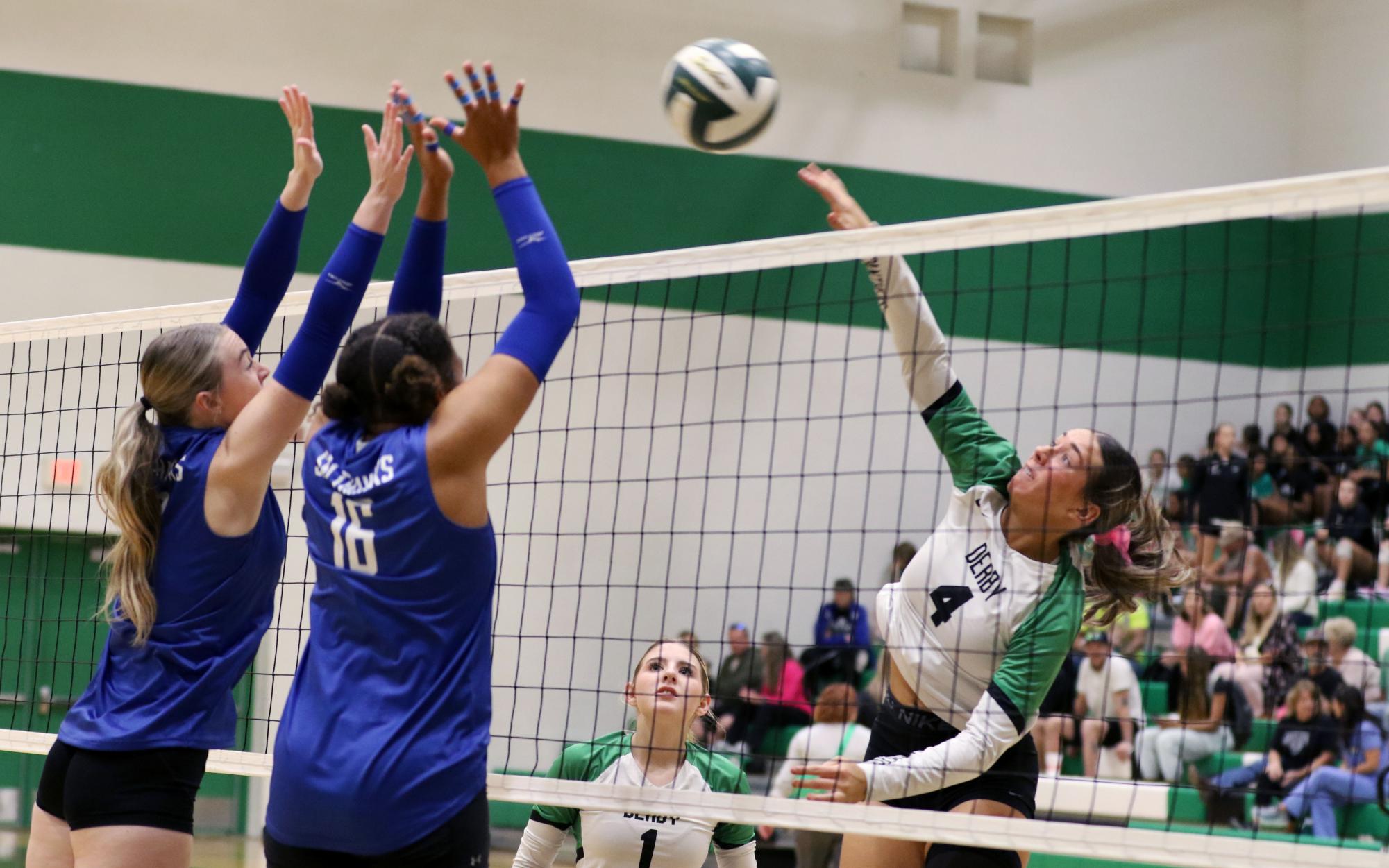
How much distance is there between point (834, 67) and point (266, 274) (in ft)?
36.8

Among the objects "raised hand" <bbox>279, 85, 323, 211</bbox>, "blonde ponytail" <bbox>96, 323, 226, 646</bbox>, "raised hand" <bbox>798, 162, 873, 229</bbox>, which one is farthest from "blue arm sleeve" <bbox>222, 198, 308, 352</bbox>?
"raised hand" <bbox>798, 162, 873, 229</bbox>

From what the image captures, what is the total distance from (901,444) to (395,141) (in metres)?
11.2

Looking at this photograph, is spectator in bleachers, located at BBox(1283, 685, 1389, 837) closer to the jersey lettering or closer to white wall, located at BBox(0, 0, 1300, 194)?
the jersey lettering

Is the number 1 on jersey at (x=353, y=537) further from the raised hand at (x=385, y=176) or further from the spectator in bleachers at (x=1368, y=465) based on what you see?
the spectator in bleachers at (x=1368, y=465)

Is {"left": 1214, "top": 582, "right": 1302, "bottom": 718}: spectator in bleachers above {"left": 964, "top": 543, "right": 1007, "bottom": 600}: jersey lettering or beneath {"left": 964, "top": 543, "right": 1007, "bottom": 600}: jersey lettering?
beneath

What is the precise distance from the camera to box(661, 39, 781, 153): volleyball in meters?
5.11

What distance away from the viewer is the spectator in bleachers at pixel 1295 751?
9.10m

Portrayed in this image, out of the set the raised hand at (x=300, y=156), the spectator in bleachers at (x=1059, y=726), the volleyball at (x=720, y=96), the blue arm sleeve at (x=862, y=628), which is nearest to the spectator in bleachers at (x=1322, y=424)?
the spectator in bleachers at (x=1059, y=726)

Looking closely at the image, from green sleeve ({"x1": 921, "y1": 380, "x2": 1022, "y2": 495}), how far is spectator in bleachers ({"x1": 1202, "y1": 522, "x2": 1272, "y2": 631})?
27.4 ft

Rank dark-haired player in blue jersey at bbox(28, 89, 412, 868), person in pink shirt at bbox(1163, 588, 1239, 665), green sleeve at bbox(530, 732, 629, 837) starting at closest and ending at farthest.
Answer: dark-haired player in blue jersey at bbox(28, 89, 412, 868) < green sleeve at bbox(530, 732, 629, 837) < person in pink shirt at bbox(1163, 588, 1239, 665)

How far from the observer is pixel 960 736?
3.71 m

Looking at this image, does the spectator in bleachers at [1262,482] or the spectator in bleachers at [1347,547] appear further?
the spectator in bleachers at [1262,482]

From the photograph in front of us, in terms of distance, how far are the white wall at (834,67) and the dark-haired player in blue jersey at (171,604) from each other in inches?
384

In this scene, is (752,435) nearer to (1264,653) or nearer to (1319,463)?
(1264,653)
